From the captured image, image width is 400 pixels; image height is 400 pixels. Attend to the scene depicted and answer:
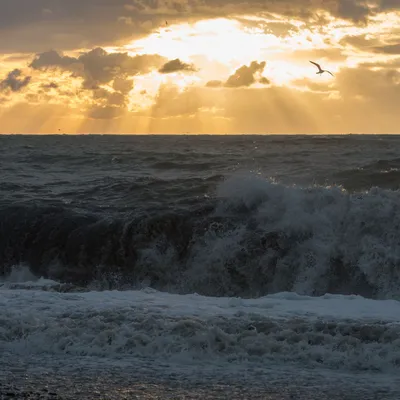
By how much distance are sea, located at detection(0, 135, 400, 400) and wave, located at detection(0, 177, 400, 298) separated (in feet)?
0.15

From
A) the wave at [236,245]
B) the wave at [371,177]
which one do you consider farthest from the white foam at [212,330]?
the wave at [371,177]

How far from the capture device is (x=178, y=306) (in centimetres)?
1126

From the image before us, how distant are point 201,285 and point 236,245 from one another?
1.64 m

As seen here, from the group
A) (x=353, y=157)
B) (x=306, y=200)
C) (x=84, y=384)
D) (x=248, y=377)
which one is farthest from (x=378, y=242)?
(x=353, y=157)

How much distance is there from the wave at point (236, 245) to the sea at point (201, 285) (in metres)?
0.05

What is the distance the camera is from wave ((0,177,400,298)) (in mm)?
15477

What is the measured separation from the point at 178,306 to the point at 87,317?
184 centimetres

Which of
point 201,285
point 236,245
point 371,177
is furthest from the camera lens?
point 371,177

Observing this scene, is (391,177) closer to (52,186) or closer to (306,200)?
(306,200)

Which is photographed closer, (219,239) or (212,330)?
(212,330)

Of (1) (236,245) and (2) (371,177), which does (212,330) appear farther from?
(2) (371,177)

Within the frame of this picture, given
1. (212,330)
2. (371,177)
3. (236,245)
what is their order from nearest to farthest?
(212,330) → (236,245) → (371,177)

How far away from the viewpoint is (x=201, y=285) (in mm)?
15836

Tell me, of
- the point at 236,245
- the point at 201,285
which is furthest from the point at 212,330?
the point at 236,245
